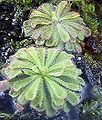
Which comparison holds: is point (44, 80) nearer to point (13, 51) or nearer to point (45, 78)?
point (45, 78)

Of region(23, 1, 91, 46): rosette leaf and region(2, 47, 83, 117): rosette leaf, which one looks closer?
region(2, 47, 83, 117): rosette leaf

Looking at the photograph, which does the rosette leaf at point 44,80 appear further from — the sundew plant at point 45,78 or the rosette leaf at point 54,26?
the rosette leaf at point 54,26

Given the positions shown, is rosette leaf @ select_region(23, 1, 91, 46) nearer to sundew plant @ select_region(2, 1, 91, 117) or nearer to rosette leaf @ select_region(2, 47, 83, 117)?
sundew plant @ select_region(2, 1, 91, 117)

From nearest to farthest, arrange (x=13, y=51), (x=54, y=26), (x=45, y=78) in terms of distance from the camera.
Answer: (x=45, y=78), (x=54, y=26), (x=13, y=51)

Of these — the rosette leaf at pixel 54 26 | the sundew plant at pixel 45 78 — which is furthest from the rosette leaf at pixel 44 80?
the rosette leaf at pixel 54 26

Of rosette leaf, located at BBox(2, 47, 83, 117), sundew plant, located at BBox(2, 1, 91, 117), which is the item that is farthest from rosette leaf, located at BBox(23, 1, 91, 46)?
rosette leaf, located at BBox(2, 47, 83, 117)

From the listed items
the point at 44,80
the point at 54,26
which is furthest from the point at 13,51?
the point at 44,80

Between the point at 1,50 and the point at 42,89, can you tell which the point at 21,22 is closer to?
the point at 1,50
